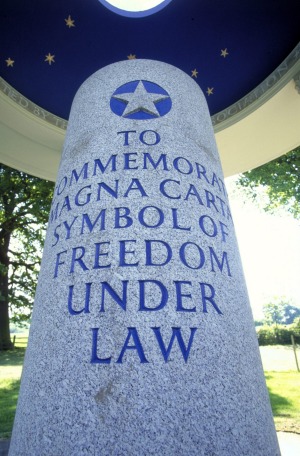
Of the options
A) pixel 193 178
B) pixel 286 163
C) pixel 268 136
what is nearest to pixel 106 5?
pixel 268 136

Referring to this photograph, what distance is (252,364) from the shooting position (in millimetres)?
3387

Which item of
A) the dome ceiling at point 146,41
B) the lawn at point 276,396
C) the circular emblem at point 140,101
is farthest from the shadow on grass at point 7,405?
the dome ceiling at point 146,41

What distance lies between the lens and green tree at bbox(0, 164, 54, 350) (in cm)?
1886

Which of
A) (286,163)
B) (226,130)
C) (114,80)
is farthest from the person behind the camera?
(286,163)

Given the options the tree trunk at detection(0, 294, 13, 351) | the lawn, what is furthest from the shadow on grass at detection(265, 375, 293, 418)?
the tree trunk at detection(0, 294, 13, 351)

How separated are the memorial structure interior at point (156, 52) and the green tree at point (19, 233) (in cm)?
884

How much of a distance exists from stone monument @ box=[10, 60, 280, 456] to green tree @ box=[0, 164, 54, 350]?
1450 cm

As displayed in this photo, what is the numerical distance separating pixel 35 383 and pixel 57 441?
59 centimetres

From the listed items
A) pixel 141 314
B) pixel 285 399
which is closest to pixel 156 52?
pixel 141 314

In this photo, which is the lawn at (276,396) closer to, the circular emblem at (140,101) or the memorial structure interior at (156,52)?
the circular emblem at (140,101)

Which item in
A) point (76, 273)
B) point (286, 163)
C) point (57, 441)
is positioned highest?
point (286, 163)

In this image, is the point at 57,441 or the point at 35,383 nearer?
the point at 57,441

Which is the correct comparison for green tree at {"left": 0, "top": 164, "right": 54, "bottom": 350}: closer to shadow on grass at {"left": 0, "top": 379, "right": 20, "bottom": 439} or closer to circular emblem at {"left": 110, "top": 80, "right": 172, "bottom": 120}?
shadow on grass at {"left": 0, "top": 379, "right": 20, "bottom": 439}

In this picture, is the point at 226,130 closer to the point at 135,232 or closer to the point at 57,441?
the point at 135,232
